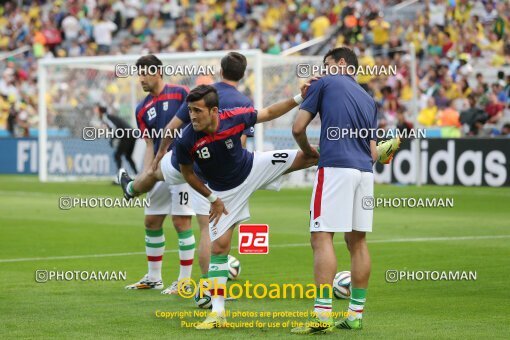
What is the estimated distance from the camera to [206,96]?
29.5 feet

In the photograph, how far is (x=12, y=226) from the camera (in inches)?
742

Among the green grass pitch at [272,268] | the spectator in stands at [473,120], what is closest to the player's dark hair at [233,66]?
the green grass pitch at [272,268]

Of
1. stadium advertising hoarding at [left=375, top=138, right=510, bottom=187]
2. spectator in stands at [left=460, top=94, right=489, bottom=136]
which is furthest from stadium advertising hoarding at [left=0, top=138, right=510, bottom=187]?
spectator in stands at [left=460, top=94, right=489, bottom=136]

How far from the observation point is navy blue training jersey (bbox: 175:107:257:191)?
30.1 feet

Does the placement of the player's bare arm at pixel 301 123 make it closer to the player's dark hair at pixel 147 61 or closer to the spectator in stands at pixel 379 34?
the player's dark hair at pixel 147 61

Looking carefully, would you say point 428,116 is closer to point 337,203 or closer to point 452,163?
point 452,163

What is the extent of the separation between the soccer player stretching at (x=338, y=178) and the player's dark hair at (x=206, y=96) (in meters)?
0.70

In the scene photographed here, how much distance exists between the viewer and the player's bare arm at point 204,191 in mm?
9250

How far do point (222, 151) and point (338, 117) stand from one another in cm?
110

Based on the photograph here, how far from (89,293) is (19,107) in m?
27.9

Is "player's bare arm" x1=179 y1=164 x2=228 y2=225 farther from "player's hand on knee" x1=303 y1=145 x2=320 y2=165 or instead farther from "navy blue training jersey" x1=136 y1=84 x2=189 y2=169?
"navy blue training jersey" x1=136 y1=84 x2=189 y2=169

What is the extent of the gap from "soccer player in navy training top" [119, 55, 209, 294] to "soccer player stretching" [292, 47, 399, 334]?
280cm

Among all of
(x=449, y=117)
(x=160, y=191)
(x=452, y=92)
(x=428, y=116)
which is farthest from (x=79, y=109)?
(x=160, y=191)

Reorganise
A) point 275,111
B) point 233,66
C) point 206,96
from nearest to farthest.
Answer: point 206,96 → point 275,111 → point 233,66
